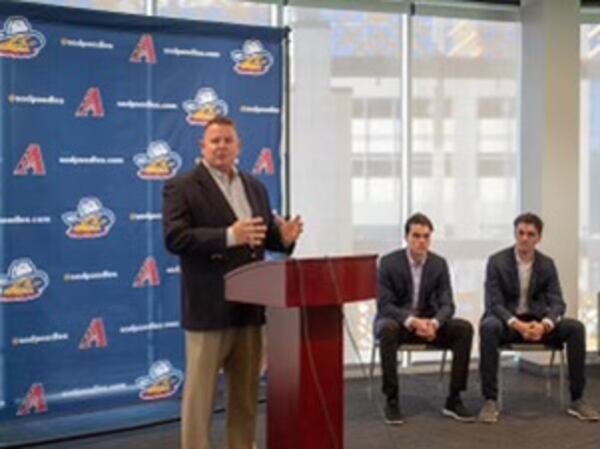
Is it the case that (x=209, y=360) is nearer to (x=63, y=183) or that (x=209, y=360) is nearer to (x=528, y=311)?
(x=63, y=183)

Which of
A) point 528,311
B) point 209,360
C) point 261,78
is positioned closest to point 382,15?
point 261,78

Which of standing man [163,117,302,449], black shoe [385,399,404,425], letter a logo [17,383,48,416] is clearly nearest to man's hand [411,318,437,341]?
black shoe [385,399,404,425]

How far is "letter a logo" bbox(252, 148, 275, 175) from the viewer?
4660 millimetres

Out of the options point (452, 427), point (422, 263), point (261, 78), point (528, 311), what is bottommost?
point (452, 427)

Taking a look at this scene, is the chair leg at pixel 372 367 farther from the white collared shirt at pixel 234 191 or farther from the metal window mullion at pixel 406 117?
the white collared shirt at pixel 234 191

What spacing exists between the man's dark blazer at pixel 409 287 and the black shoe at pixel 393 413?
1.65 feet

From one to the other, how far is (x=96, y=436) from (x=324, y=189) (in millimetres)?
2306

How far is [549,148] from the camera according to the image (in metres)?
5.59

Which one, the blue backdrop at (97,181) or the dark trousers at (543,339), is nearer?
the blue backdrop at (97,181)

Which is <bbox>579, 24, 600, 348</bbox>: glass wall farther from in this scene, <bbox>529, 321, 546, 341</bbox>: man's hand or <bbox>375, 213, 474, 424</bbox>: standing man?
<bbox>375, 213, 474, 424</bbox>: standing man

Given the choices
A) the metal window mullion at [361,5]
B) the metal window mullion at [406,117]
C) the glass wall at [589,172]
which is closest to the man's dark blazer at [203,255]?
the metal window mullion at [361,5]

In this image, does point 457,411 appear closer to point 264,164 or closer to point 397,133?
point 264,164

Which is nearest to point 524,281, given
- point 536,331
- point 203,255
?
point 536,331

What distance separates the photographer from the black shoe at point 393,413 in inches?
170
